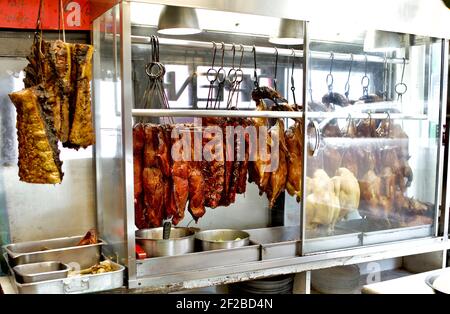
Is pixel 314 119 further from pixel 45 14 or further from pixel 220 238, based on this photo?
pixel 45 14

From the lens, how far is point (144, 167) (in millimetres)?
2623

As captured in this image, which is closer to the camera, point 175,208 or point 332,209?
point 175,208

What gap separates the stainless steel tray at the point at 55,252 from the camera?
8.12 ft

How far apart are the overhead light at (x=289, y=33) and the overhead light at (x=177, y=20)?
60 centimetres

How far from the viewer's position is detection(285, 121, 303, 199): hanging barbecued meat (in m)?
3.03

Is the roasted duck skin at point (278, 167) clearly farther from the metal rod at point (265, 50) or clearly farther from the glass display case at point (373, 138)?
the metal rod at point (265, 50)

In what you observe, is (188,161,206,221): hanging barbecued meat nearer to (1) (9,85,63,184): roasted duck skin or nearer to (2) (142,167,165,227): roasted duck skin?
(2) (142,167,165,227): roasted duck skin

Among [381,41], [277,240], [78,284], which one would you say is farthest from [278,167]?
[78,284]

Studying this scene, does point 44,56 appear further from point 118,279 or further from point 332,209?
point 332,209

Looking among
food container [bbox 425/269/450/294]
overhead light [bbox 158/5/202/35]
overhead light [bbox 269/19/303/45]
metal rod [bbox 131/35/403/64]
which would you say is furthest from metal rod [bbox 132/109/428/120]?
food container [bbox 425/269/450/294]

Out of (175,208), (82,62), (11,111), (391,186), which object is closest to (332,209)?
(391,186)

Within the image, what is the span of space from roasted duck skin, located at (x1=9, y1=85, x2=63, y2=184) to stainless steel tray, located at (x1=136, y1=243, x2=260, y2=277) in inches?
26.4

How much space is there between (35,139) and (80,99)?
1.00 ft

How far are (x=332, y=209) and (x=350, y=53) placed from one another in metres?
1.16
